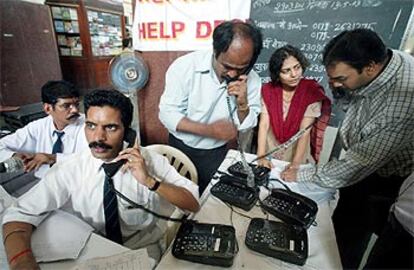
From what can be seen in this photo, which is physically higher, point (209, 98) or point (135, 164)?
point (209, 98)

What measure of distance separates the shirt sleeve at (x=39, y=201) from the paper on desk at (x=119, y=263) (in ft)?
0.58

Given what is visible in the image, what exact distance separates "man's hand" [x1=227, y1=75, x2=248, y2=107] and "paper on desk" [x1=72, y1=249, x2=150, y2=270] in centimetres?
59

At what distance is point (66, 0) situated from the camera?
58 centimetres

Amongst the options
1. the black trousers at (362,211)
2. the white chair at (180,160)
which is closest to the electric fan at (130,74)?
the white chair at (180,160)

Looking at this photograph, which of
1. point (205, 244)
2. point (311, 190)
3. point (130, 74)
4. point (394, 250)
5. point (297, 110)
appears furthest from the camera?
point (297, 110)

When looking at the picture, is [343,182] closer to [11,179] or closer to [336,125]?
[336,125]

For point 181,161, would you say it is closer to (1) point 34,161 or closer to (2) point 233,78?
(2) point 233,78

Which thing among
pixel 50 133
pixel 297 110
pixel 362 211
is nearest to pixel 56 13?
pixel 50 133

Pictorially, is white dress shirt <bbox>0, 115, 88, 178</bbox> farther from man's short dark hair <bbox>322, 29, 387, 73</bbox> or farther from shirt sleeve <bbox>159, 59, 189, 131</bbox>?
man's short dark hair <bbox>322, 29, 387, 73</bbox>

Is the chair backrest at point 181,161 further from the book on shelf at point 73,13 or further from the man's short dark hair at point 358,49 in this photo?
the man's short dark hair at point 358,49

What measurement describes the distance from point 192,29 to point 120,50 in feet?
0.88

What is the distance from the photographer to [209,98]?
90cm

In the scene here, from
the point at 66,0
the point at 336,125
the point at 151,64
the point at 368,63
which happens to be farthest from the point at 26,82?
the point at 336,125

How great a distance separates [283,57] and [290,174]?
462 millimetres
